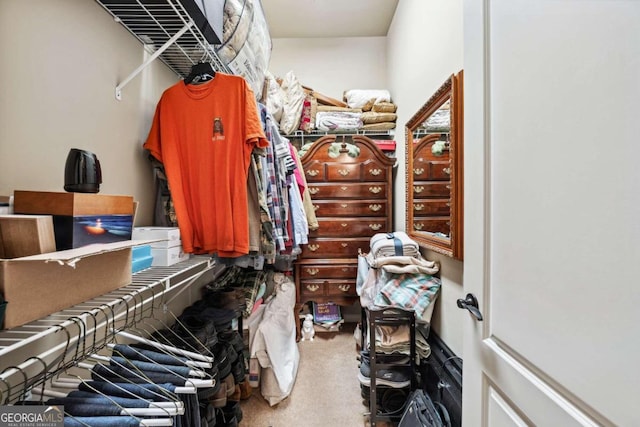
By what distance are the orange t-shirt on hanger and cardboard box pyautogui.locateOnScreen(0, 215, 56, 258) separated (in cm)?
58

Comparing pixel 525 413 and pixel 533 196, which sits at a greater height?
pixel 533 196

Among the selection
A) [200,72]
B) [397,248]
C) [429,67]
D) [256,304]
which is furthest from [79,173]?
[429,67]

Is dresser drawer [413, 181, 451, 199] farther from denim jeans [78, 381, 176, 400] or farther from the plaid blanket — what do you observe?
denim jeans [78, 381, 176, 400]

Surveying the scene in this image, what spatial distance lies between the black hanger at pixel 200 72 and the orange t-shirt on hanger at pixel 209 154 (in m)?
0.05

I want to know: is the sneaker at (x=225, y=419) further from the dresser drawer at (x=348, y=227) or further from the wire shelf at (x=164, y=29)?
the wire shelf at (x=164, y=29)

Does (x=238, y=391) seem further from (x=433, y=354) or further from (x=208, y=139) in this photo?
(x=208, y=139)

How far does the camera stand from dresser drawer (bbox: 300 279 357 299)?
225 cm

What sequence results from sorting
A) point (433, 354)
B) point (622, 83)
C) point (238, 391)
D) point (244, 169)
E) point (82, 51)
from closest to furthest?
point (622, 83) → point (82, 51) → point (244, 169) → point (433, 354) → point (238, 391)

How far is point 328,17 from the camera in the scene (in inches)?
95.3

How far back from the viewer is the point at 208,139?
111 centimetres

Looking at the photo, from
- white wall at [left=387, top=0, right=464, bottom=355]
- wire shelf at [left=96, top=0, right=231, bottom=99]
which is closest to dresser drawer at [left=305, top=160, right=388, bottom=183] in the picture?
white wall at [left=387, top=0, right=464, bottom=355]

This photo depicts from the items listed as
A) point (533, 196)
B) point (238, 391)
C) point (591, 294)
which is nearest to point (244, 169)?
point (533, 196)

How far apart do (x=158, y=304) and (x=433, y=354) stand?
1443 mm

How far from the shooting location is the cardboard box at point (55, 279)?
0.46 metres
